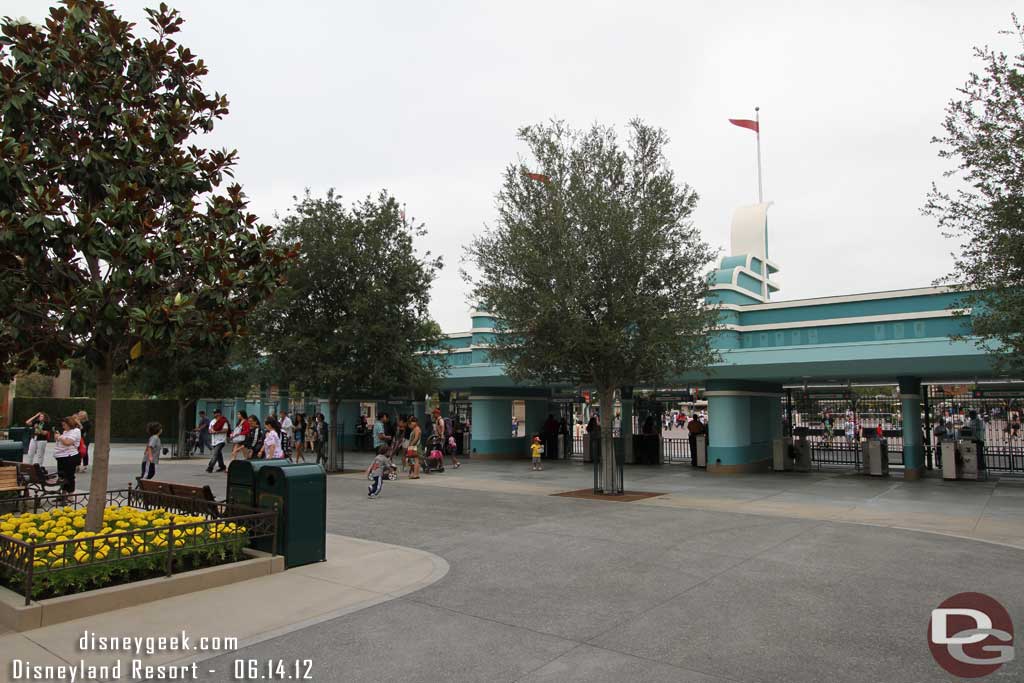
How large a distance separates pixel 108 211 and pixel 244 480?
3538 mm

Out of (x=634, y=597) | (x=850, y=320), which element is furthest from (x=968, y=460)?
(x=634, y=597)

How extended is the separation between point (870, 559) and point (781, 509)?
4445 mm

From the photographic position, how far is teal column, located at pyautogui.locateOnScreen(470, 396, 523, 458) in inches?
1032

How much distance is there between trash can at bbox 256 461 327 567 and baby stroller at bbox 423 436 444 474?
11.6 metres

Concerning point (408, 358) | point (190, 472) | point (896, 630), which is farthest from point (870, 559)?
point (190, 472)

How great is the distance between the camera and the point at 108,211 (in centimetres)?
686

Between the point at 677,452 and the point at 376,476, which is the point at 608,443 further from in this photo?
Result: the point at 677,452

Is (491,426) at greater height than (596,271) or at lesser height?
lesser

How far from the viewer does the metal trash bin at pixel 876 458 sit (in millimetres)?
19672

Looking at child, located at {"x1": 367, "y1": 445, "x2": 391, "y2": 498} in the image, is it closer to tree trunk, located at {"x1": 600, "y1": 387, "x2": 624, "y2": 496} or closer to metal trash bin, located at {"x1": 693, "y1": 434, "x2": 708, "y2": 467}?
tree trunk, located at {"x1": 600, "y1": 387, "x2": 624, "y2": 496}

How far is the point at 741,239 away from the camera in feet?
84.2

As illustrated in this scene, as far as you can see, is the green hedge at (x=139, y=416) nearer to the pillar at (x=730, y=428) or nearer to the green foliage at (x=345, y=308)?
the green foliage at (x=345, y=308)

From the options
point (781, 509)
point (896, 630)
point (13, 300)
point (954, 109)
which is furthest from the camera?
point (781, 509)

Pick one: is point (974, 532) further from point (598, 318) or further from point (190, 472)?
point (190, 472)
